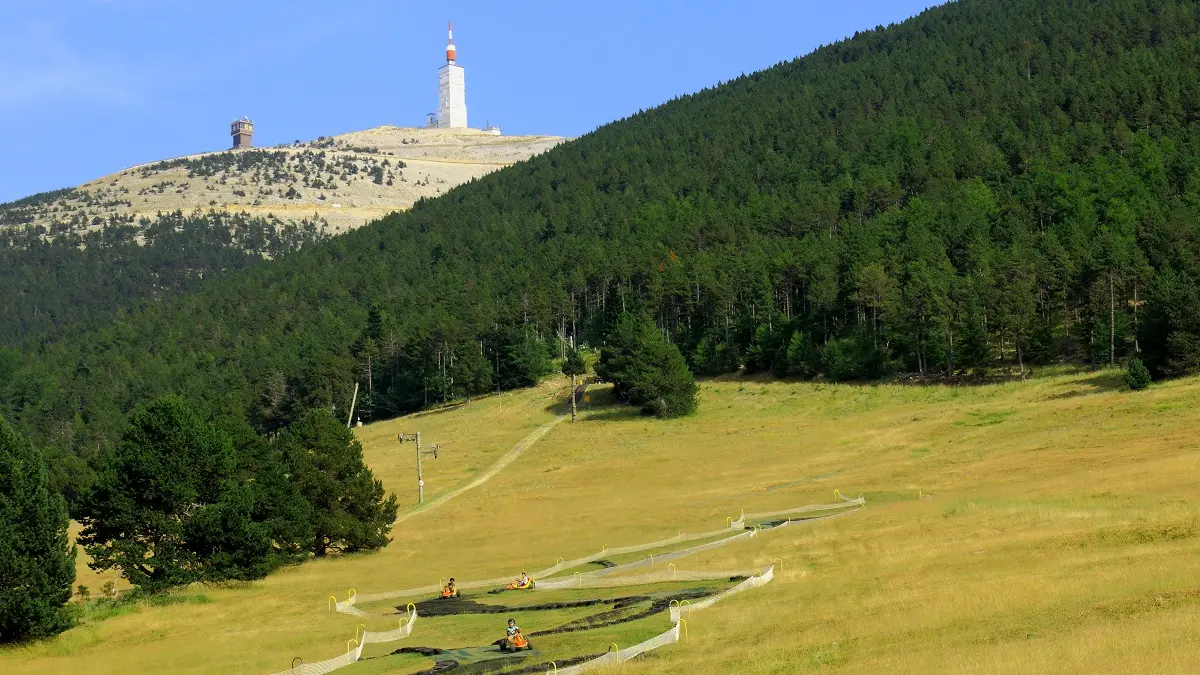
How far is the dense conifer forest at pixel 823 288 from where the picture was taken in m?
106

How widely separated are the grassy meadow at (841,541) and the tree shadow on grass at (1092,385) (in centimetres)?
31

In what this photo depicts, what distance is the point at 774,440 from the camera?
298 ft

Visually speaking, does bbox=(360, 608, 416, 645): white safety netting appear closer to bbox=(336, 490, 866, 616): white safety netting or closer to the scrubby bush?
bbox=(336, 490, 866, 616): white safety netting

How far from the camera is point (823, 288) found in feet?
399

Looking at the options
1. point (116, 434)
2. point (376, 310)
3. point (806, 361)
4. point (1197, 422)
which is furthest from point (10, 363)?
point (1197, 422)

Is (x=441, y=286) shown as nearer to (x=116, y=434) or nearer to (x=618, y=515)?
(x=116, y=434)

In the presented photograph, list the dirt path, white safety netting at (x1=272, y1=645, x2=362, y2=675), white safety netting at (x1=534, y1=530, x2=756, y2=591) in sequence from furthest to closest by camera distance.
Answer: the dirt path
white safety netting at (x1=534, y1=530, x2=756, y2=591)
white safety netting at (x1=272, y1=645, x2=362, y2=675)

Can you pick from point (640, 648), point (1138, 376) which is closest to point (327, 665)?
point (640, 648)

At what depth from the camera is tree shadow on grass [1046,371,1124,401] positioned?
88625 millimetres

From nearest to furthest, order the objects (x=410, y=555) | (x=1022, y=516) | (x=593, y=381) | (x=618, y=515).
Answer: (x=1022, y=516) < (x=410, y=555) < (x=618, y=515) < (x=593, y=381)

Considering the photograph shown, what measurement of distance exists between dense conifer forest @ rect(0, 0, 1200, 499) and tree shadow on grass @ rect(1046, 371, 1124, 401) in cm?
290

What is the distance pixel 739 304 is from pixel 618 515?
70.2 meters

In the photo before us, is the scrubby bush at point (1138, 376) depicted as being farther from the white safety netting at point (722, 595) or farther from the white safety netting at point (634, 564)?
the white safety netting at point (722, 595)

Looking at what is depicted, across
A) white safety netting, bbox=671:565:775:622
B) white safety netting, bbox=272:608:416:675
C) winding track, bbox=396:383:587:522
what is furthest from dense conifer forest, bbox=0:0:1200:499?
white safety netting, bbox=272:608:416:675
